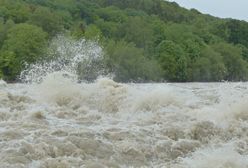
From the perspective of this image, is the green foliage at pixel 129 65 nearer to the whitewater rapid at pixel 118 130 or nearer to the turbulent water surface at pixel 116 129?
the turbulent water surface at pixel 116 129

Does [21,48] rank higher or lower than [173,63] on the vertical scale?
higher

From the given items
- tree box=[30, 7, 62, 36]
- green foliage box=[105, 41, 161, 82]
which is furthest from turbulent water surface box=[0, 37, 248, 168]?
tree box=[30, 7, 62, 36]

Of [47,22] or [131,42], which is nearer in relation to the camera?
[47,22]

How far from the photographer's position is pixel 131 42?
8450 centimetres

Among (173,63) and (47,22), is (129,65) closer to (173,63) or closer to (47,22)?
(173,63)

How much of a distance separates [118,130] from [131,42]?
7173cm

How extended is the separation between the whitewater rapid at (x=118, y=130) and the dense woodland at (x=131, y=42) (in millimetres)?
48596

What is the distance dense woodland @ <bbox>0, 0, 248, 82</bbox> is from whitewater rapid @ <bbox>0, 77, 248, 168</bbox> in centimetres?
4860

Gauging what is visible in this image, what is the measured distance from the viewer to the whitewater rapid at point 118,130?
1109 centimetres

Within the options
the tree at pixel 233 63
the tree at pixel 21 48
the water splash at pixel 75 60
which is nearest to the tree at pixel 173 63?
the water splash at pixel 75 60

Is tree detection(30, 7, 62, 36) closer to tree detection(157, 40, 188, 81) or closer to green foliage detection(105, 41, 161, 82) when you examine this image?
green foliage detection(105, 41, 161, 82)

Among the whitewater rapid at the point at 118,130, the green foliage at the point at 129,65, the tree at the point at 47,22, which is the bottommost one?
the green foliage at the point at 129,65

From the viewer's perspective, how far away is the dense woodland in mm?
69062

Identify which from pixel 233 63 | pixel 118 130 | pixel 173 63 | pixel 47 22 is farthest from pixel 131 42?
pixel 118 130
